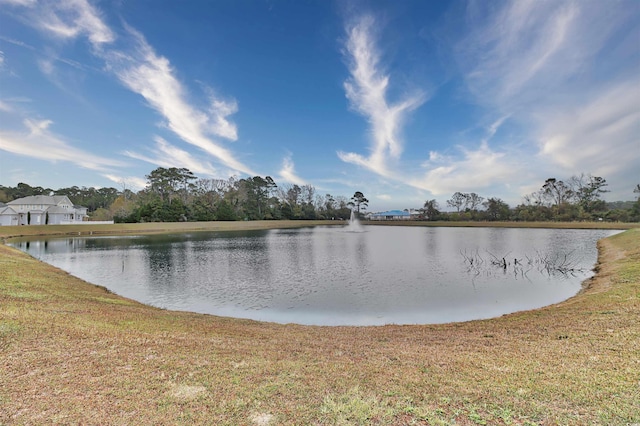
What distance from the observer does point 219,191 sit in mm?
85062

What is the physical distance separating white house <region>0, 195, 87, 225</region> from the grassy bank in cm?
6324

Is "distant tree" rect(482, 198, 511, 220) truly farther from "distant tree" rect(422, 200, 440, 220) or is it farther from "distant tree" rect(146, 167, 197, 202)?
"distant tree" rect(146, 167, 197, 202)

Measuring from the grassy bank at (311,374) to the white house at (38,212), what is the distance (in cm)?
6324

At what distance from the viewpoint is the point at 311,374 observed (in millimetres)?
4105

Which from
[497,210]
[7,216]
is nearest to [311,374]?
[7,216]

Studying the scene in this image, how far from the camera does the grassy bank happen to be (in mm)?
3152

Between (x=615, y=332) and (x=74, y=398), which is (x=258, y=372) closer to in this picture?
(x=74, y=398)

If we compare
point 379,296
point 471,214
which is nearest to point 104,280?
point 379,296

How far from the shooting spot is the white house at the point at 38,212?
51903mm

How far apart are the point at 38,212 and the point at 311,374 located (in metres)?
72.2

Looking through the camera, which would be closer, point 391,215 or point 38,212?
point 38,212

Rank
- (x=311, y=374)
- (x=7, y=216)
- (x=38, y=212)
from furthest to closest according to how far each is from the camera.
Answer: (x=38, y=212), (x=7, y=216), (x=311, y=374)

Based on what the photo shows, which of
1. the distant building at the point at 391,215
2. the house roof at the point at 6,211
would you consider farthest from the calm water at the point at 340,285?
the distant building at the point at 391,215

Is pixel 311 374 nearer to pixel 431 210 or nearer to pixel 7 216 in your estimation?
pixel 7 216
